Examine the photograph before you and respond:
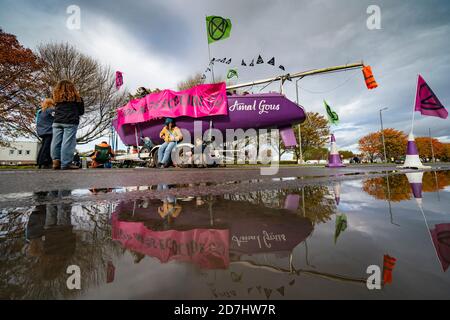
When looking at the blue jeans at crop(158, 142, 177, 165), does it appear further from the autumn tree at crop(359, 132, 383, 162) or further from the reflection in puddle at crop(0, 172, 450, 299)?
the autumn tree at crop(359, 132, 383, 162)

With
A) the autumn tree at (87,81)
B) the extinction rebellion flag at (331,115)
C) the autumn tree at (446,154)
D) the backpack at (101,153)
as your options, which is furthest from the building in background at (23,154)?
the autumn tree at (446,154)

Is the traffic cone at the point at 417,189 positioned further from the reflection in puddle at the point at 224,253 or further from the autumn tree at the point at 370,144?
the autumn tree at the point at 370,144

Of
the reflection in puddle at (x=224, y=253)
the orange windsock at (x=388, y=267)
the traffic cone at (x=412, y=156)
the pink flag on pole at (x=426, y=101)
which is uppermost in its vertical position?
the pink flag on pole at (x=426, y=101)

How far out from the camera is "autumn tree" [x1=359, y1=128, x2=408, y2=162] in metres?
46.2

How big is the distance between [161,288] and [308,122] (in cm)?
3106

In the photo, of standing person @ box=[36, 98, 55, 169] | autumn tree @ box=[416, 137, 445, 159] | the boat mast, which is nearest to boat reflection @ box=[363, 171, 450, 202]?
standing person @ box=[36, 98, 55, 169]

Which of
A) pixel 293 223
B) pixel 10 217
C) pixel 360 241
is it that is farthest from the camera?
pixel 10 217

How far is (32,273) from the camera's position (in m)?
0.51

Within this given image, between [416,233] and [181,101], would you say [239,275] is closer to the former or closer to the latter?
[416,233]

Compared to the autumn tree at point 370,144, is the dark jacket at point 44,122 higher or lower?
lower

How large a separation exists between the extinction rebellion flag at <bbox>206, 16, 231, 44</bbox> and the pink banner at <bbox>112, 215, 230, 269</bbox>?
982 cm

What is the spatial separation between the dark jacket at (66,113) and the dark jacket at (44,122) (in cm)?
84

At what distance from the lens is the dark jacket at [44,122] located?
4496 millimetres
